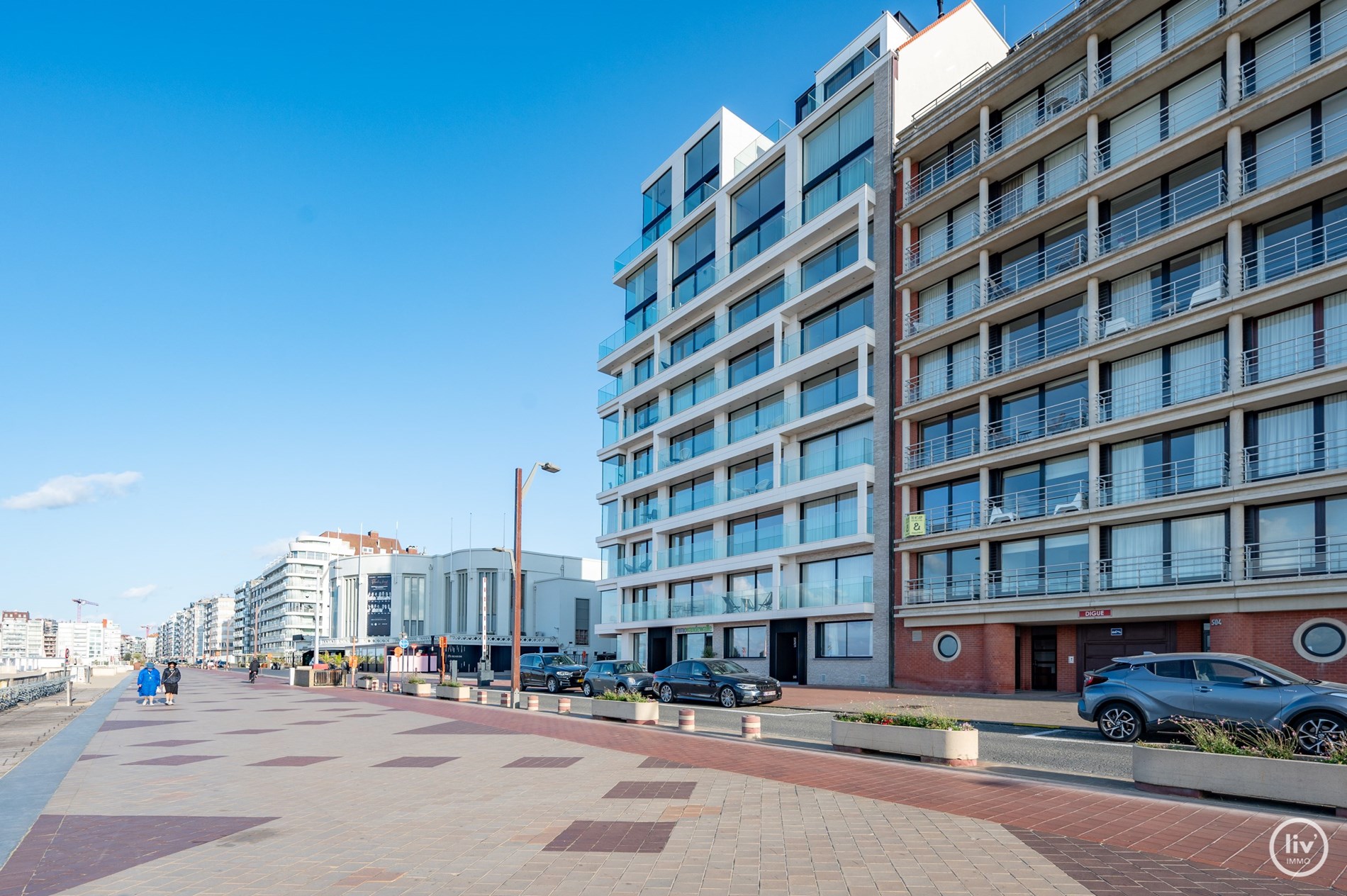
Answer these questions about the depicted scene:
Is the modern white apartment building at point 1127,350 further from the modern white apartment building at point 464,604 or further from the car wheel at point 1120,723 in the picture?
the modern white apartment building at point 464,604

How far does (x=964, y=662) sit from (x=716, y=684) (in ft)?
30.0

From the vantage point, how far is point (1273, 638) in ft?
75.0

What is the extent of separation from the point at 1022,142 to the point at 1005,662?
1724 centimetres

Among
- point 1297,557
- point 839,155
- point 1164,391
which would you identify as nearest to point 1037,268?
point 1164,391

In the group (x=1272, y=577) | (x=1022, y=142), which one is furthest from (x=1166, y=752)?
(x=1022, y=142)

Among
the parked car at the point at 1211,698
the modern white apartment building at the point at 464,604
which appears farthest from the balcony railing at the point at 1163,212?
the modern white apartment building at the point at 464,604

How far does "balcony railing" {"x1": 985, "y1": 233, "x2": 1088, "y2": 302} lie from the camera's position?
29.5 metres

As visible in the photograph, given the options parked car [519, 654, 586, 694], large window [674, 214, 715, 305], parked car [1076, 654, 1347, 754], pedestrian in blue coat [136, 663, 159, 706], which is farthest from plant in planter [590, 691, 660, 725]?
large window [674, 214, 715, 305]

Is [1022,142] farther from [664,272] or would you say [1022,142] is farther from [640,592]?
[640,592]

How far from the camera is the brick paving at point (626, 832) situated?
6.98m

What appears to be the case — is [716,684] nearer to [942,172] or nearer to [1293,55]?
[942,172]

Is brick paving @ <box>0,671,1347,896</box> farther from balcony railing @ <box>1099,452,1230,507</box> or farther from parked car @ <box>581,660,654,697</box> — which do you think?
balcony railing @ <box>1099,452,1230,507</box>

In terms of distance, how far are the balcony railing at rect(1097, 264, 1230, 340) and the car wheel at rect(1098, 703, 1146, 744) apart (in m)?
14.4

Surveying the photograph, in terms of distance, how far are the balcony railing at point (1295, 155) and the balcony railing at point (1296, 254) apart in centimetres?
164
